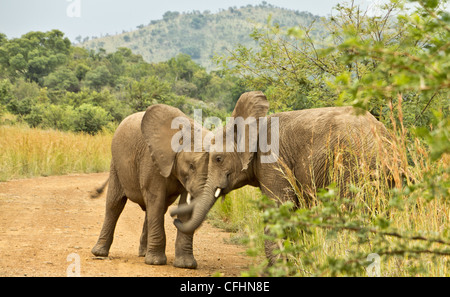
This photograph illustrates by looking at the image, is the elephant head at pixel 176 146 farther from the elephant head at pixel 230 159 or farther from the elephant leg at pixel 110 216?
the elephant leg at pixel 110 216

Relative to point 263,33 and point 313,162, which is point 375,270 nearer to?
point 313,162

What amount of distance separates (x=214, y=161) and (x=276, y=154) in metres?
0.65

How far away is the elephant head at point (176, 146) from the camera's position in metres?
6.28

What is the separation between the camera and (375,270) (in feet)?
15.0

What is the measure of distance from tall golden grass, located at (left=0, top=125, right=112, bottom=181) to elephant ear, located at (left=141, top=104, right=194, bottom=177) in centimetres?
849

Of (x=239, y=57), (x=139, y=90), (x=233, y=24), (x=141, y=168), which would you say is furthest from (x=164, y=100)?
(x=233, y=24)

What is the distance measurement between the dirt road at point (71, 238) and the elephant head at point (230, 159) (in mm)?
776

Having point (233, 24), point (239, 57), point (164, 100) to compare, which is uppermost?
point (233, 24)

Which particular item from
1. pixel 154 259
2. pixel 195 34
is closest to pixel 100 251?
pixel 154 259

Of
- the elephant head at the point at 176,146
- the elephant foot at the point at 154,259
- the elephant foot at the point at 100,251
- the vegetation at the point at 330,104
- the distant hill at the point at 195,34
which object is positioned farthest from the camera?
the distant hill at the point at 195,34

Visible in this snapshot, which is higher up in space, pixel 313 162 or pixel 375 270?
pixel 313 162

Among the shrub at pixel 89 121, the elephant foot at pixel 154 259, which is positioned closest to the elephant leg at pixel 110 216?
the elephant foot at pixel 154 259

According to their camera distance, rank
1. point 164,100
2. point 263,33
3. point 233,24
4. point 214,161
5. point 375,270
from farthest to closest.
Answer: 1. point 233,24
2. point 164,100
3. point 263,33
4. point 214,161
5. point 375,270

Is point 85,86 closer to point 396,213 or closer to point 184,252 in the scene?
point 184,252
